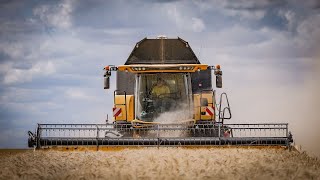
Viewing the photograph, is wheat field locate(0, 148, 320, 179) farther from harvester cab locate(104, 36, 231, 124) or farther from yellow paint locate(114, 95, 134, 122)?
yellow paint locate(114, 95, 134, 122)

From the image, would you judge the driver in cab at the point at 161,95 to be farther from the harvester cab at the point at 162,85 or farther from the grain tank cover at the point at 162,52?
the grain tank cover at the point at 162,52

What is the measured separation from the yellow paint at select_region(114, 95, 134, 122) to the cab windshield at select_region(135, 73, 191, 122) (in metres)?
0.27

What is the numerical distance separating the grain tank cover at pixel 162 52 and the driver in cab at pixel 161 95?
0.81 metres

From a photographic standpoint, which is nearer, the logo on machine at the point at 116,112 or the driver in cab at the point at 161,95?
the driver in cab at the point at 161,95

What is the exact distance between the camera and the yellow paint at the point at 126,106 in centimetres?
1480

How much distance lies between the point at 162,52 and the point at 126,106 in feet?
6.00

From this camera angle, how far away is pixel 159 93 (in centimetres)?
1452

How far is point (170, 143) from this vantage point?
12.6 metres

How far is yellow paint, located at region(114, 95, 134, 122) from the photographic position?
14797 mm

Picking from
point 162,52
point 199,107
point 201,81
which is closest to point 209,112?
point 199,107

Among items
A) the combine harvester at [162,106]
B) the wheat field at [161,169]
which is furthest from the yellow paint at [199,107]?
the wheat field at [161,169]

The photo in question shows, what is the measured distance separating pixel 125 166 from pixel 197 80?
777cm

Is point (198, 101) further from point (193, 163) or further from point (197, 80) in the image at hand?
point (193, 163)

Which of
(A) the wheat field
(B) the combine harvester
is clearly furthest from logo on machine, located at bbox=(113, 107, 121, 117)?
(A) the wheat field
